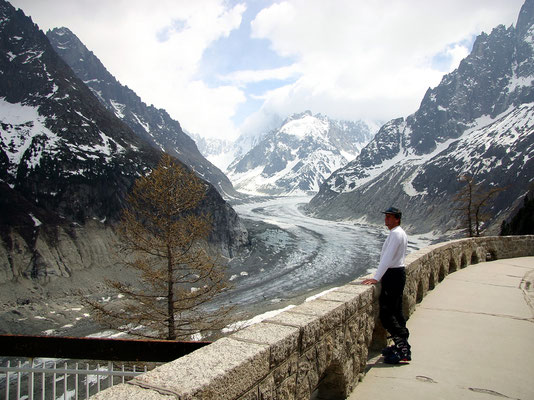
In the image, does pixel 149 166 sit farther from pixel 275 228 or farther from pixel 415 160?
pixel 415 160

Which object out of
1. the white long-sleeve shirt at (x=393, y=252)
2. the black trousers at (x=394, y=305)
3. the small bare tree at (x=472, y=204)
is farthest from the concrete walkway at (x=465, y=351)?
the small bare tree at (x=472, y=204)

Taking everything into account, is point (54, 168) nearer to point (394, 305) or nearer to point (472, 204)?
point (472, 204)

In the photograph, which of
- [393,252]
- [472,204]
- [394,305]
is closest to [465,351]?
[394,305]

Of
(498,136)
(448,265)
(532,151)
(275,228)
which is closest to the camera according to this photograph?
(448,265)

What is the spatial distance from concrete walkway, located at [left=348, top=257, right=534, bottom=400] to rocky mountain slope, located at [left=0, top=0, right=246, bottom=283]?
5596cm

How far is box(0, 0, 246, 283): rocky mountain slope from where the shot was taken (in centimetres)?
5559

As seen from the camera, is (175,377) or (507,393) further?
(507,393)

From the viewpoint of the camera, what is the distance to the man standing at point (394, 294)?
602cm

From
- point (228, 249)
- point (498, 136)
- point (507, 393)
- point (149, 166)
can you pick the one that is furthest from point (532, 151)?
point (507, 393)

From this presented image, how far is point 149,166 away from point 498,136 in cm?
12823

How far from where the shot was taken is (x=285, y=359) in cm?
375

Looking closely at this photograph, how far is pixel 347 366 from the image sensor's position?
501cm

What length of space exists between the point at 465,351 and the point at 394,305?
1.71 metres

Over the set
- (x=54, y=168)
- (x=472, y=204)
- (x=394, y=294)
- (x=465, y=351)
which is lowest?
(x=465, y=351)
